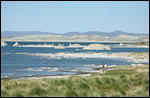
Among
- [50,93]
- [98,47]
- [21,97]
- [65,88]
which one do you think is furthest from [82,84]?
[98,47]

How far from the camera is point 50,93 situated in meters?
18.4

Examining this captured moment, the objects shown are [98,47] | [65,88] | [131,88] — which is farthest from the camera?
[98,47]

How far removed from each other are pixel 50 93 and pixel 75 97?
Answer: 6.14ft

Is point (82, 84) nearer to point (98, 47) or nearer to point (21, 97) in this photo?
point (21, 97)

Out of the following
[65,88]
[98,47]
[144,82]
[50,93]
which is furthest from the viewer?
[98,47]

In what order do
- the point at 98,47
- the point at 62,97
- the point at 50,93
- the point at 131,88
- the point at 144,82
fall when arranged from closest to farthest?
the point at 62,97 < the point at 50,93 < the point at 131,88 < the point at 144,82 < the point at 98,47

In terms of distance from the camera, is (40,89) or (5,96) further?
(40,89)

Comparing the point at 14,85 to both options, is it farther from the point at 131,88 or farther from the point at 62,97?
the point at 131,88

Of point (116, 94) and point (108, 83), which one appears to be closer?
point (116, 94)

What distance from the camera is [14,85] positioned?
2217 cm

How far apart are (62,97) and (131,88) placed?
5.79 meters

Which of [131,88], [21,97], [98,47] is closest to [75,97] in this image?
[21,97]

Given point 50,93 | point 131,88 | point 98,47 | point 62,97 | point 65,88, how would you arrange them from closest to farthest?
1. point 62,97
2. point 50,93
3. point 65,88
4. point 131,88
5. point 98,47

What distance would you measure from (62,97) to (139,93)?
4.54 m
